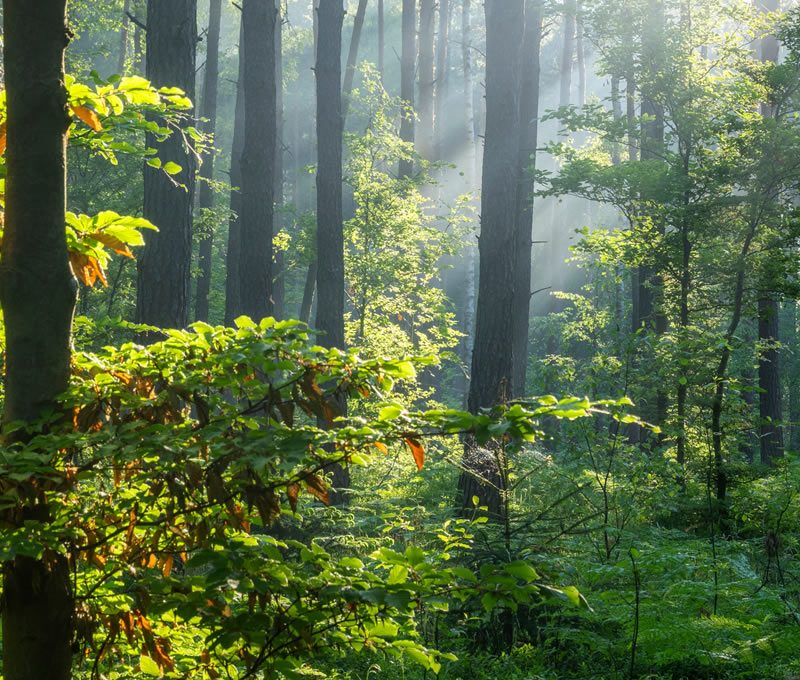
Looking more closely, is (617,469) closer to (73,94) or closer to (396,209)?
(73,94)

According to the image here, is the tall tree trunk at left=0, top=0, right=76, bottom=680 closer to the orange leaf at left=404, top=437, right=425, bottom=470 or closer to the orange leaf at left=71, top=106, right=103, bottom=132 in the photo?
the orange leaf at left=71, top=106, right=103, bottom=132

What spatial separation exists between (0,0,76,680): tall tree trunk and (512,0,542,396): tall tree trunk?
12.5 meters

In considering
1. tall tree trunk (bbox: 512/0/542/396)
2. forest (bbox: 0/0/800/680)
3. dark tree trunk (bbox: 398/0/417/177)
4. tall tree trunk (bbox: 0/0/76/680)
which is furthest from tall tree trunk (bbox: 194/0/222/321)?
tall tree trunk (bbox: 0/0/76/680)

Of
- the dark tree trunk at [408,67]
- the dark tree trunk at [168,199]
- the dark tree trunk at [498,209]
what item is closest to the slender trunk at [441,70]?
the dark tree trunk at [408,67]

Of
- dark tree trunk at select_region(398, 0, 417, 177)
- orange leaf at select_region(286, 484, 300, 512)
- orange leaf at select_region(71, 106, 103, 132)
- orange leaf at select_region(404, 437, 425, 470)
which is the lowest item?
orange leaf at select_region(286, 484, 300, 512)

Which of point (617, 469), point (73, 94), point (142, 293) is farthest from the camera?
point (617, 469)

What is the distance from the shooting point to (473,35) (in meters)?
49.3

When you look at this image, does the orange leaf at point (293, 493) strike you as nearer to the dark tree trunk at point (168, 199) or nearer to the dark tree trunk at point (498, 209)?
the dark tree trunk at point (168, 199)

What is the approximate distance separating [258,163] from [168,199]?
3.97 m

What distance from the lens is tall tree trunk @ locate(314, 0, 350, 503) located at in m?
12.4

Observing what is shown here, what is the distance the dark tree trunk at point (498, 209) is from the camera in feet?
31.9

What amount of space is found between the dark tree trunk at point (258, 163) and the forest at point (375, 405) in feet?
0.14

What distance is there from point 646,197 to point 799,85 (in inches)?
99.3

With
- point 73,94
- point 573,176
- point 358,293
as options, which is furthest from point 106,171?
point 73,94
